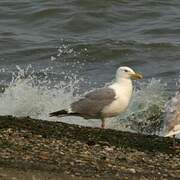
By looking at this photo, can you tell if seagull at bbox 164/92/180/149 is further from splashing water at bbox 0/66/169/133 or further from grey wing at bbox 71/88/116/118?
splashing water at bbox 0/66/169/133

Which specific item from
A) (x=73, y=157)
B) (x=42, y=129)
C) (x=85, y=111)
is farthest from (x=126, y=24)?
(x=73, y=157)

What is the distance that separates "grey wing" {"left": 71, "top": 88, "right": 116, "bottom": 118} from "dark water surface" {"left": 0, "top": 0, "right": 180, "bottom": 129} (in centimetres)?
248

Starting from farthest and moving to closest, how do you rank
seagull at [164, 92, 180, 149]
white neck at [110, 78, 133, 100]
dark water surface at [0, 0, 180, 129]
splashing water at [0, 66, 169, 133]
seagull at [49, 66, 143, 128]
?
dark water surface at [0, 0, 180, 129], splashing water at [0, 66, 169, 133], white neck at [110, 78, 133, 100], seagull at [49, 66, 143, 128], seagull at [164, 92, 180, 149]

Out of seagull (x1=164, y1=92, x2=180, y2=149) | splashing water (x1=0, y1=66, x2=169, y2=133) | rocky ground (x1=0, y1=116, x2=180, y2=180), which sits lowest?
rocky ground (x1=0, y1=116, x2=180, y2=180)

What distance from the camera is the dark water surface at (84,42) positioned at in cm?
1528

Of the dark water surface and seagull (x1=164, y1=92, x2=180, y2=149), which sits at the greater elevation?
the dark water surface

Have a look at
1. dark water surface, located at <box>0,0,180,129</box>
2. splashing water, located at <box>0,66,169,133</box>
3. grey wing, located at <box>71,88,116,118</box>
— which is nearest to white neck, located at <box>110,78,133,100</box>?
grey wing, located at <box>71,88,116,118</box>

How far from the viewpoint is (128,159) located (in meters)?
7.41

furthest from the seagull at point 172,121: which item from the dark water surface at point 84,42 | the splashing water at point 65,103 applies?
the dark water surface at point 84,42

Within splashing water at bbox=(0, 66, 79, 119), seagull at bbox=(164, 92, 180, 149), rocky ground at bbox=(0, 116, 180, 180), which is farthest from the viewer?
splashing water at bbox=(0, 66, 79, 119)

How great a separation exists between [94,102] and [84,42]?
370 inches

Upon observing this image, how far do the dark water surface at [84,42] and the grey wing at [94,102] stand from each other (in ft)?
8.12

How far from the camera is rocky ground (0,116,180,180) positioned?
266 inches

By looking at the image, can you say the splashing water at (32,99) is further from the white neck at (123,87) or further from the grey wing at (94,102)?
the white neck at (123,87)
